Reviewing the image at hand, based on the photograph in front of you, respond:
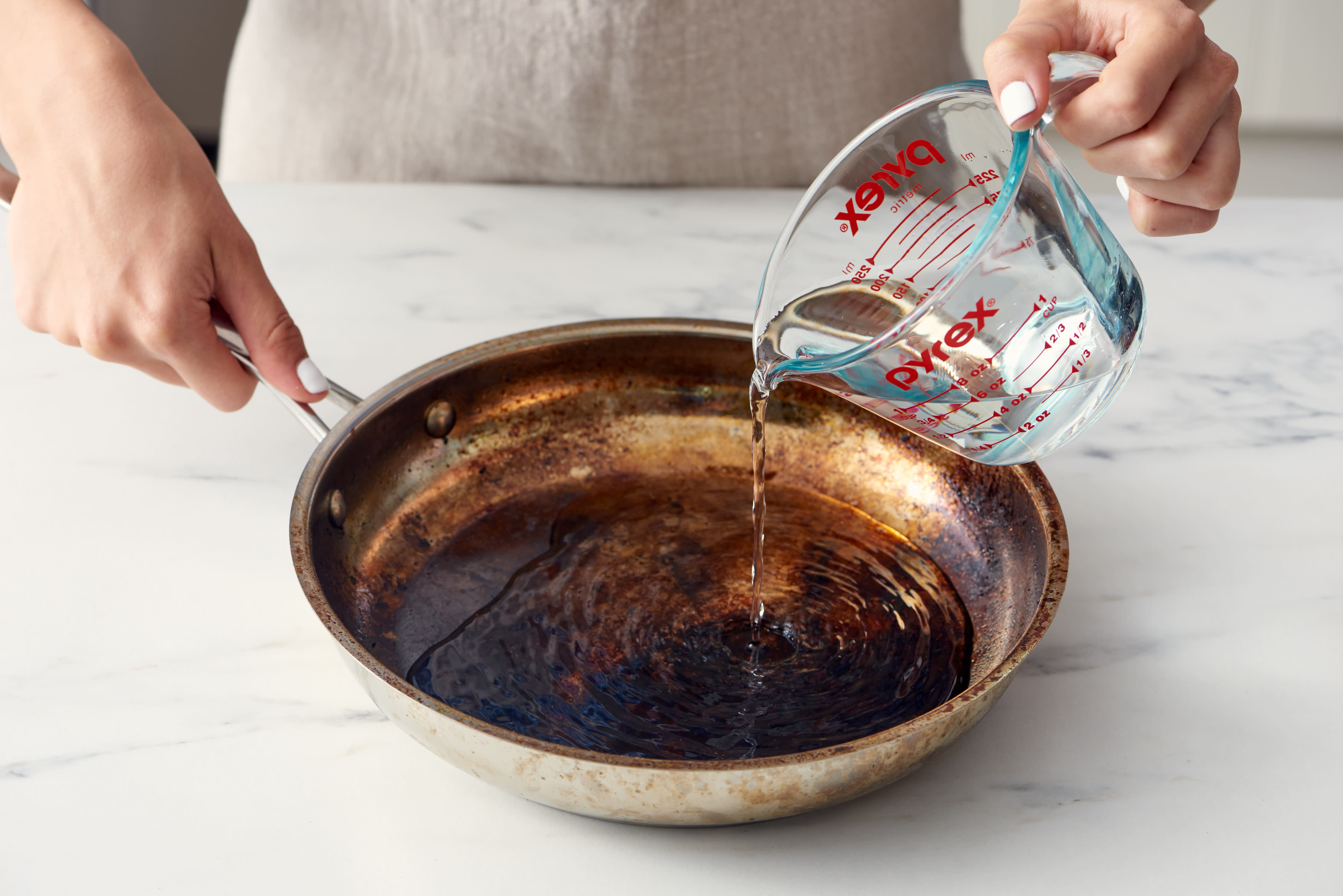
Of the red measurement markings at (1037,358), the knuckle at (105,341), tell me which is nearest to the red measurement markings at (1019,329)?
the red measurement markings at (1037,358)

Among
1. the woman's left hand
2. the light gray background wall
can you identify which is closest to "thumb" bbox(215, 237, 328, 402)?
the woman's left hand

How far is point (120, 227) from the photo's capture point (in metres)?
0.64

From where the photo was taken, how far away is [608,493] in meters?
0.70

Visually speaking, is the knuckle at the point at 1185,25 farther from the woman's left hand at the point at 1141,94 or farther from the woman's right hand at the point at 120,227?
the woman's right hand at the point at 120,227

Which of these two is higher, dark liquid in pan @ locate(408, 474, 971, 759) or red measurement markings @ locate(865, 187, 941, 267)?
red measurement markings @ locate(865, 187, 941, 267)

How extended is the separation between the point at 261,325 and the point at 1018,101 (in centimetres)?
43

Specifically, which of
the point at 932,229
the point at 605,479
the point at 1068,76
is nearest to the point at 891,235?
the point at 932,229

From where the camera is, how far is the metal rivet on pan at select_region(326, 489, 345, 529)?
614mm

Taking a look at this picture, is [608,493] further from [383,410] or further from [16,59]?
[16,59]

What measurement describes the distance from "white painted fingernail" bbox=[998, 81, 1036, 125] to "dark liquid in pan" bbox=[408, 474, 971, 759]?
26 centimetres

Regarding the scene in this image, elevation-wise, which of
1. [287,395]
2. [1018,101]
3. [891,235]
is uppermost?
[1018,101]

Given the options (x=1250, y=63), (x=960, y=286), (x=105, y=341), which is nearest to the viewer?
(x=960, y=286)

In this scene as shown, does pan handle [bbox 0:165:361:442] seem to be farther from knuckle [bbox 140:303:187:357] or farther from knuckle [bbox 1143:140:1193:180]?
knuckle [bbox 1143:140:1193:180]

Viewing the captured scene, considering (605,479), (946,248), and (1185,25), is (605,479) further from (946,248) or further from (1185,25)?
(1185,25)
